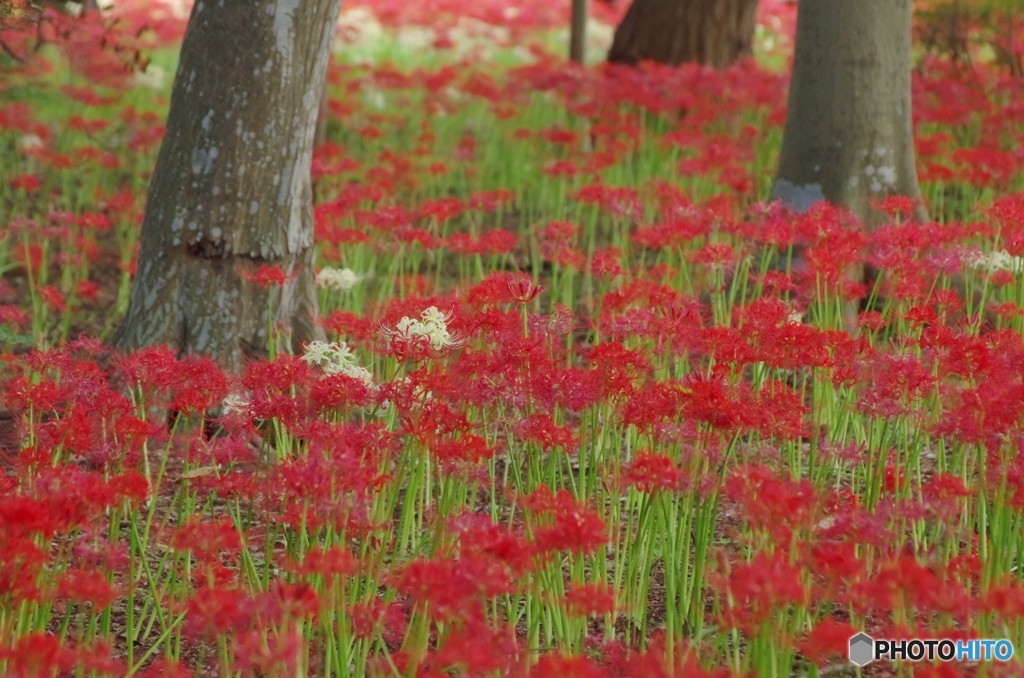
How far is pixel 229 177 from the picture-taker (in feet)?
13.1

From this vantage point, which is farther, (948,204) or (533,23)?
(533,23)

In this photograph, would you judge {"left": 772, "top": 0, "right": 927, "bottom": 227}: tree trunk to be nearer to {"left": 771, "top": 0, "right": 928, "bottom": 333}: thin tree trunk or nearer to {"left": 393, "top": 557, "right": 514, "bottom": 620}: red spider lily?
{"left": 771, "top": 0, "right": 928, "bottom": 333}: thin tree trunk

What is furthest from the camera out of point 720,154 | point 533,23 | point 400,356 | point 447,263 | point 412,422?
point 533,23

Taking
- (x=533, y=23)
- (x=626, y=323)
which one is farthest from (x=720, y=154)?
(x=533, y=23)

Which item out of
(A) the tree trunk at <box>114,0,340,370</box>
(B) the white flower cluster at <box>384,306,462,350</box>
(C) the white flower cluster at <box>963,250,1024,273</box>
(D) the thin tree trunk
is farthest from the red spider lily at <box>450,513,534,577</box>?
(D) the thin tree trunk

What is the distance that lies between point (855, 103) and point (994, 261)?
1.43m

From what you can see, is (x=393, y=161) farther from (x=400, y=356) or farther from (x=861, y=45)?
(x=400, y=356)

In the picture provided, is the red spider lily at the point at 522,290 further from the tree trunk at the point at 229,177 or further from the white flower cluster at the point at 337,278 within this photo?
the white flower cluster at the point at 337,278

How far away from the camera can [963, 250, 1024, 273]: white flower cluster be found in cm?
372

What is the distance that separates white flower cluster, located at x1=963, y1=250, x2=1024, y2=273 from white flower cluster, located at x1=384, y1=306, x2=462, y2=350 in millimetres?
1819

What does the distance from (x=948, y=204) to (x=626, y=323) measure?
438 centimetres

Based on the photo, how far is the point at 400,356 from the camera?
8.86 ft

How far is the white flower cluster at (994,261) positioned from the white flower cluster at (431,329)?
182 centimetres

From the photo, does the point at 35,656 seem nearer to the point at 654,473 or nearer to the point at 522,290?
the point at 654,473
